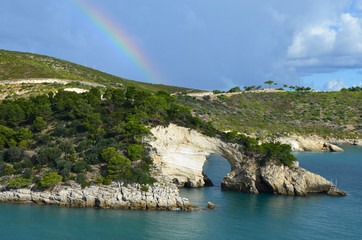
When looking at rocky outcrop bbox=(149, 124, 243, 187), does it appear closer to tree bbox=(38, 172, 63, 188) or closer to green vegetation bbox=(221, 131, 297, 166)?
green vegetation bbox=(221, 131, 297, 166)

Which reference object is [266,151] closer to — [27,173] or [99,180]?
[99,180]

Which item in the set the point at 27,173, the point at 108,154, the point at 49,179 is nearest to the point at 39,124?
the point at 27,173

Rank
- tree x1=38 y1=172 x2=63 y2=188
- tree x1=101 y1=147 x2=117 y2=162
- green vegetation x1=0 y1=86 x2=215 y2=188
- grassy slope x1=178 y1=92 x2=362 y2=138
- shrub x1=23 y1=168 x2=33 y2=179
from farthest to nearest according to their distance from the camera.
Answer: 1. grassy slope x1=178 y1=92 x2=362 y2=138
2. tree x1=101 y1=147 x2=117 y2=162
3. green vegetation x1=0 y1=86 x2=215 y2=188
4. shrub x1=23 y1=168 x2=33 y2=179
5. tree x1=38 y1=172 x2=63 y2=188

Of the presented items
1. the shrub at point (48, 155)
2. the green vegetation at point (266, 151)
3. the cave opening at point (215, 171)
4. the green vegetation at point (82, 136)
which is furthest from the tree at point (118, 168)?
the cave opening at point (215, 171)

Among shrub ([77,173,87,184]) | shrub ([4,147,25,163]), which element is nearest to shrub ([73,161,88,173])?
shrub ([77,173,87,184])

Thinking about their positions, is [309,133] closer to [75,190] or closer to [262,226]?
[262,226]

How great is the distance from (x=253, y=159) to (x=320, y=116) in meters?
129

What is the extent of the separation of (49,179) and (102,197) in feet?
28.4

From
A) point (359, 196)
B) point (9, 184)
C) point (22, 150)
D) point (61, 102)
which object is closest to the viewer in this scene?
point (9, 184)

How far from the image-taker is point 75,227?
1571 inches

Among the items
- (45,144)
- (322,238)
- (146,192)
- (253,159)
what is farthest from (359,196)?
(45,144)

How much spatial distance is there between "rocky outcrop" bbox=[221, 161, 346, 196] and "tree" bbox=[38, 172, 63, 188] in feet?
115

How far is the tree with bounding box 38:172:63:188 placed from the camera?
48594mm

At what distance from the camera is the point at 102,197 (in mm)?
48750
